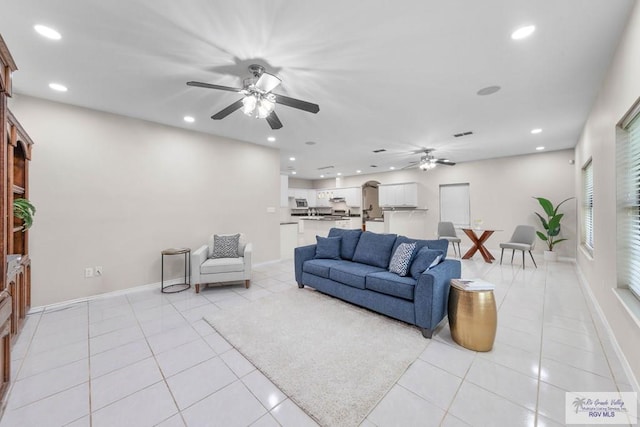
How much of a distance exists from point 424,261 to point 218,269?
291cm

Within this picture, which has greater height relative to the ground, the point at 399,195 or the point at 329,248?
the point at 399,195

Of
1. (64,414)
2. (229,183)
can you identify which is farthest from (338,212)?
(64,414)

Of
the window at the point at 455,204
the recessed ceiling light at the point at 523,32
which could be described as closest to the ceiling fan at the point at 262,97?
the recessed ceiling light at the point at 523,32

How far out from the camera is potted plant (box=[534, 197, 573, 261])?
5.70 metres

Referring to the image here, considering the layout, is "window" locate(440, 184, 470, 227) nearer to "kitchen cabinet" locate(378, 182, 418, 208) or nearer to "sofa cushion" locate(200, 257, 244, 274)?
"kitchen cabinet" locate(378, 182, 418, 208)

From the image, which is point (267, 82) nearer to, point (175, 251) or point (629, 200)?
point (175, 251)

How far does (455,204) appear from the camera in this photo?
7672 millimetres

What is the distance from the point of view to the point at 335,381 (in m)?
1.86

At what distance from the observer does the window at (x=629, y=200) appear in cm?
200

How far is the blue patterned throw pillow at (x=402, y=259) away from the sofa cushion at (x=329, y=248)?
3.34 feet

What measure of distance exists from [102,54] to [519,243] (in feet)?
24.6

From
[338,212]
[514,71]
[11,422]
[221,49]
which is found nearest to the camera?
[11,422]

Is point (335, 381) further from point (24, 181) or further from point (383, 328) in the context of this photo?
point (24, 181)

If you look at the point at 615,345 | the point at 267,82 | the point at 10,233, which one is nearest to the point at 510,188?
the point at 615,345
